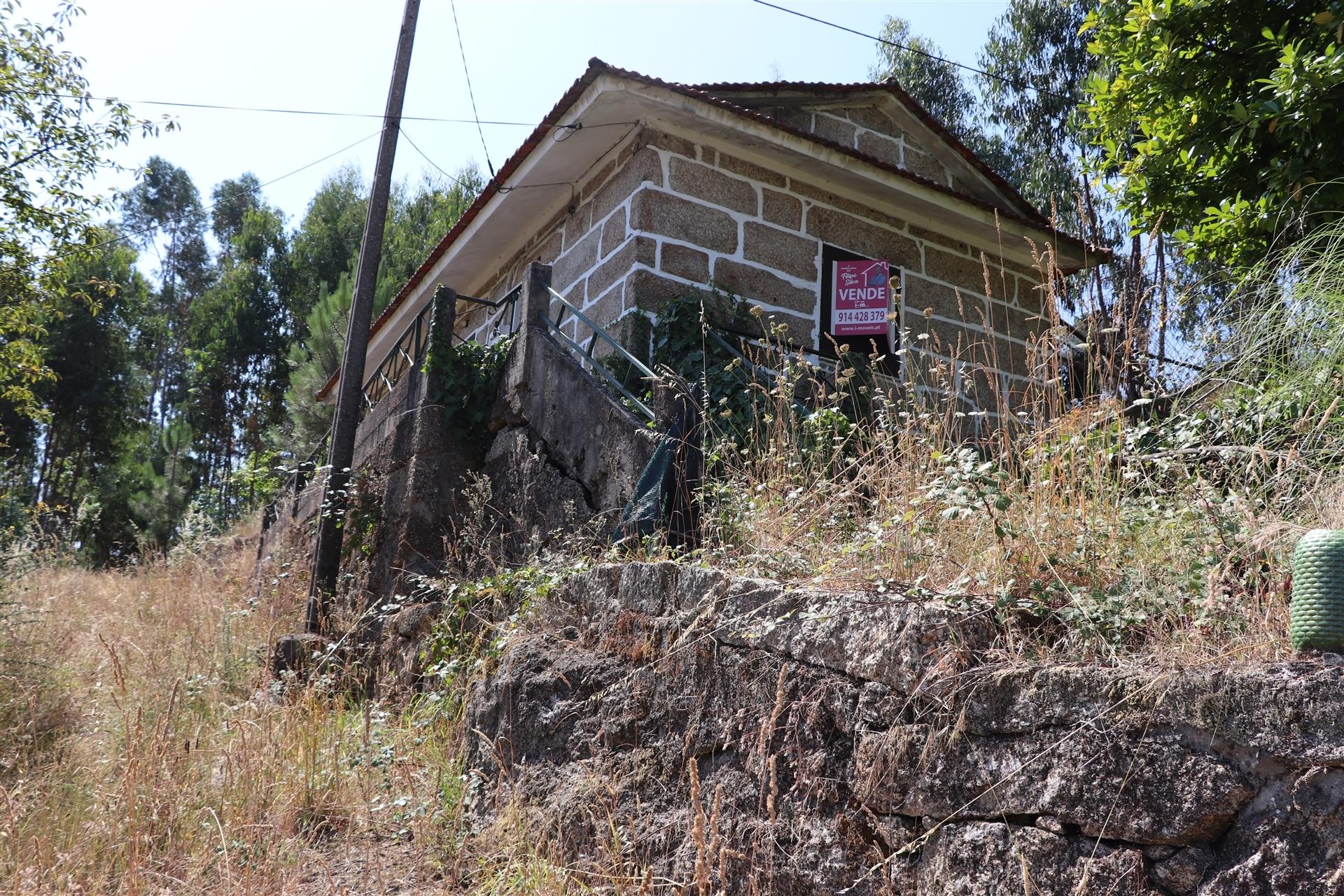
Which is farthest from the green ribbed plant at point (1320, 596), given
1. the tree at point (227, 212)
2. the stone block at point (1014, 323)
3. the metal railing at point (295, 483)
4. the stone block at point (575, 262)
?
the tree at point (227, 212)

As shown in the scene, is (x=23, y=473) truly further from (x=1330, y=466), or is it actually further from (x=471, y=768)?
(x=1330, y=466)

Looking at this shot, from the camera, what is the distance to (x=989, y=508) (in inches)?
113

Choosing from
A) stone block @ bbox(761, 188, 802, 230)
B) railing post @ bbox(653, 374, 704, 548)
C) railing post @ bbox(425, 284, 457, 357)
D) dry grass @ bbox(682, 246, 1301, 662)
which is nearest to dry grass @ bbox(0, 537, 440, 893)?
railing post @ bbox(653, 374, 704, 548)

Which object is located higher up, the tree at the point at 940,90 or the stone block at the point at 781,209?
the tree at the point at 940,90

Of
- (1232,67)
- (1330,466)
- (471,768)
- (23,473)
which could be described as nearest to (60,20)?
(471,768)

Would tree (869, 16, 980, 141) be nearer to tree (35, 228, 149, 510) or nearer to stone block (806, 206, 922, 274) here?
stone block (806, 206, 922, 274)

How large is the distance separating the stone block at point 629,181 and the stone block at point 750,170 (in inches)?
24.5

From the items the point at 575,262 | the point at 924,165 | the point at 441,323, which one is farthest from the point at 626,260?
the point at 924,165

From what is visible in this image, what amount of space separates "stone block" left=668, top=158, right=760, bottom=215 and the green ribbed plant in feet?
19.5

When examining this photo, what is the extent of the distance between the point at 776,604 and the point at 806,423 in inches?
60.0

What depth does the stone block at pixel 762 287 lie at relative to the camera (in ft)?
24.9

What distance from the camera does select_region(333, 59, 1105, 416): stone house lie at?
729 centimetres

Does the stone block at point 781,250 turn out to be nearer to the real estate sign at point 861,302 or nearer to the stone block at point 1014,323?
the real estate sign at point 861,302

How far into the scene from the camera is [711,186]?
25.1 ft
